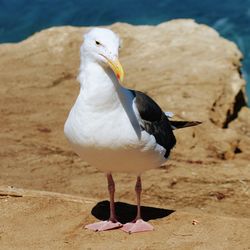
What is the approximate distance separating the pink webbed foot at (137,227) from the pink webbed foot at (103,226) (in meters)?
0.06

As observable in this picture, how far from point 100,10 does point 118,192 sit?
44.6 feet

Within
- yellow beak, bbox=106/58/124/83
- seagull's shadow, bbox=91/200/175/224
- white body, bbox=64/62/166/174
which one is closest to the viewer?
yellow beak, bbox=106/58/124/83

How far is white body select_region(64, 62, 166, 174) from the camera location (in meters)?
4.75

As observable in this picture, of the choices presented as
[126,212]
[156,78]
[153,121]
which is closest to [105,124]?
[153,121]

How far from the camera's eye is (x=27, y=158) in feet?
25.5

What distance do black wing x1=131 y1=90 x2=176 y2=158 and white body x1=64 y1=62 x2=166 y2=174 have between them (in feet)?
0.46

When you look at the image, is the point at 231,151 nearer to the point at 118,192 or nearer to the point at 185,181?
the point at 185,181

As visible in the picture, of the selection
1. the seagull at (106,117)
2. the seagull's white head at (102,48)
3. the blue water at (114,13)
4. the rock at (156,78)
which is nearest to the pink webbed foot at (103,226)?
the seagull at (106,117)

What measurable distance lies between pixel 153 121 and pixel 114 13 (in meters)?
14.5

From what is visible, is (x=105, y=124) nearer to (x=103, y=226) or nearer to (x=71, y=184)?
(x=103, y=226)

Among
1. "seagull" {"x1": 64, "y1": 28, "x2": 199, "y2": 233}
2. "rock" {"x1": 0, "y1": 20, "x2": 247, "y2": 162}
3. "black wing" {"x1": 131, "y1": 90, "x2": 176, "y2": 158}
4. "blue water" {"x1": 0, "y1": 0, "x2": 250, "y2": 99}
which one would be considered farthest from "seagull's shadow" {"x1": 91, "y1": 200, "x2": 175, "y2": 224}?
"blue water" {"x1": 0, "y1": 0, "x2": 250, "y2": 99}

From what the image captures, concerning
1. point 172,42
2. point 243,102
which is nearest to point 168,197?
point 243,102

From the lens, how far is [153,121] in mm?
5262

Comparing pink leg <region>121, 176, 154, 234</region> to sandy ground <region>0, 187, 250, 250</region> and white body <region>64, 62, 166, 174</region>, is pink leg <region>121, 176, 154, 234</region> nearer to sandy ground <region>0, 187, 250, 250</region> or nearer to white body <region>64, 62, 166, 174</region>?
sandy ground <region>0, 187, 250, 250</region>
